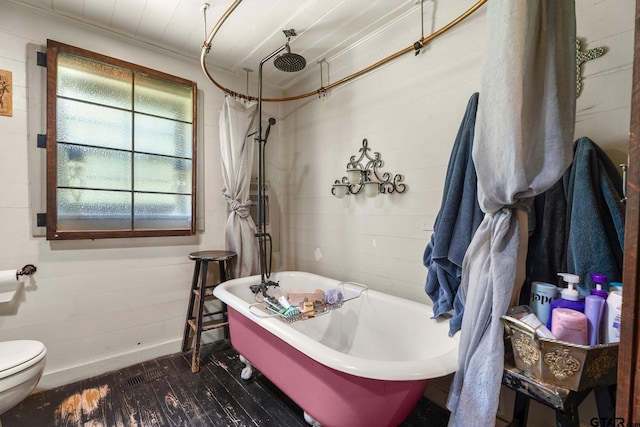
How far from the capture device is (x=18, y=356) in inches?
53.2

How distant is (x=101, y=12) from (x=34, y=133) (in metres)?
0.90

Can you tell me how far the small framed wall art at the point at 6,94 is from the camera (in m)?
1.67

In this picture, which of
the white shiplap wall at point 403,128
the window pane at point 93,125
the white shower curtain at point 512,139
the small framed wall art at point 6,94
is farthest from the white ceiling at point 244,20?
the white shower curtain at point 512,139

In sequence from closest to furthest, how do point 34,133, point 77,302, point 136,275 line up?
point 34,133 < point 77,302 < point 136,275

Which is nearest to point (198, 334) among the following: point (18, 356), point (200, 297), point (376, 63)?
point (200, 297)

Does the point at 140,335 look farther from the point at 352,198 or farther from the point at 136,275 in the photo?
the point at 352,198

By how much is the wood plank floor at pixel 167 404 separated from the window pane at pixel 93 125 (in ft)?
5.40

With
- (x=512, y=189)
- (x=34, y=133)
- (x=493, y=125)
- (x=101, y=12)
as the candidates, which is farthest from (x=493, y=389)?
(x=101, y=12)

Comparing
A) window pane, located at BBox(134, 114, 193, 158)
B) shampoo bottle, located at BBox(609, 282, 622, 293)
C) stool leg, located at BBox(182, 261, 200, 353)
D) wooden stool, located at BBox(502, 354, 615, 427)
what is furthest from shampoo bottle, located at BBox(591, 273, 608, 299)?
window pane, located at BBox(134, 114, 193, 158)

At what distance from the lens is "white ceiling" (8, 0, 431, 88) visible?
175 cm

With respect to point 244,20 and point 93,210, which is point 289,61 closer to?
point 244,20

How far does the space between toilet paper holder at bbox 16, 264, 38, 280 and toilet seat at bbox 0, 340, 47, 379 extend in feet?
1.46

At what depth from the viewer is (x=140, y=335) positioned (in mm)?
2145

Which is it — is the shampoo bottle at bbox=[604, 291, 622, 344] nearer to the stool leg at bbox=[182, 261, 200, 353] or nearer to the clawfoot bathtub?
the clawfoot bathtub
